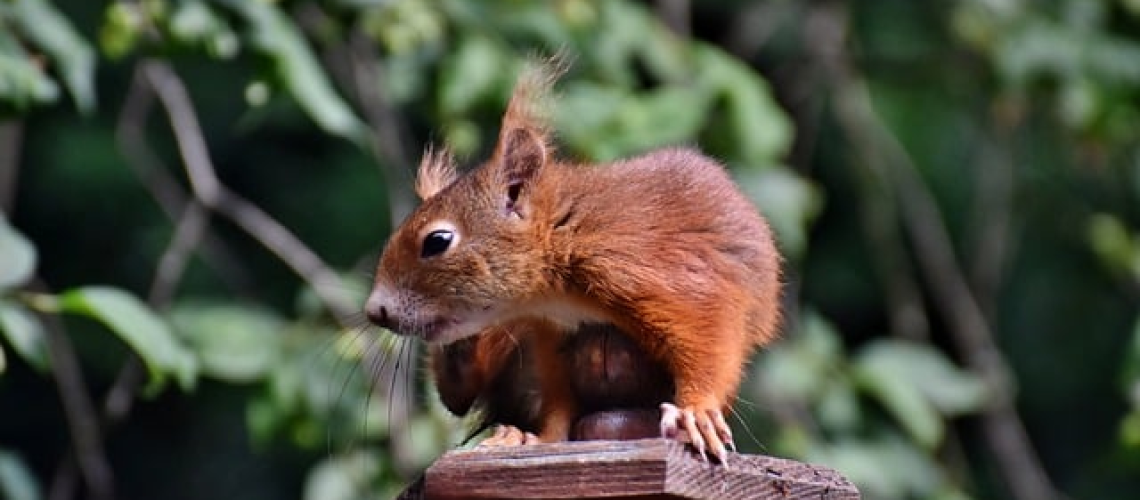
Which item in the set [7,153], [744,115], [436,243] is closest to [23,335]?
[436,243]

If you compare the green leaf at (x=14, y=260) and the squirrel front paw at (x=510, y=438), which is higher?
the green leaf at (x=14, y=260)

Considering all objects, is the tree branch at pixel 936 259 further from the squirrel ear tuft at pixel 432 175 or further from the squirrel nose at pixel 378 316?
the squirrel nose at pixel 378 316

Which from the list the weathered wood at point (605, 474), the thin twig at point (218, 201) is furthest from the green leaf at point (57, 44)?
the weathered wood at point (605, 474)

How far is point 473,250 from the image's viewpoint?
2828 millimetres

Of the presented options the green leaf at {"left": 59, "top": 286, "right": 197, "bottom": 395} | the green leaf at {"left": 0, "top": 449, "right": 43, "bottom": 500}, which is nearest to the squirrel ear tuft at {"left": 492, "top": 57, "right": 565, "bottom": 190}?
the green leaf at {"left": 59, "top": 286, "right": 197, "bottom": 395}

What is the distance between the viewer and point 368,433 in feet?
14.6

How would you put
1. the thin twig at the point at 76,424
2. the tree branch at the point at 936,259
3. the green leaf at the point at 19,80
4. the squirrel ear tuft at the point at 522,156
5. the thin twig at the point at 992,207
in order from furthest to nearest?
the thin twig at the point at 992,207
the tree branch at the point at 936,259
the thin twig at the point at 76,424
the green leaf at the point at 19,80
the squirrel ear tuft at the point at 522,156

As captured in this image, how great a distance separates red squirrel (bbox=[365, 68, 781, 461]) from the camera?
8.69 feet

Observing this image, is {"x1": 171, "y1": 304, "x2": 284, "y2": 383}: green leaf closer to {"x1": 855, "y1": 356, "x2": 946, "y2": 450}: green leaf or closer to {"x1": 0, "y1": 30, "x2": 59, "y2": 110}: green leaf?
{"x1": 0, "y1": 30, "x2": 59, "y2": 110}: green leaf

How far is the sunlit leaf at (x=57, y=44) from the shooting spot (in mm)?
3760

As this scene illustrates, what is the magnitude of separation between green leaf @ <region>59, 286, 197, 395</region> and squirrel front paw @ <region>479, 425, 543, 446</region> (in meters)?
0.92

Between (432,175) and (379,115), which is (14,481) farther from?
(432,175)

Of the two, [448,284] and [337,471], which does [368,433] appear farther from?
[448,284]

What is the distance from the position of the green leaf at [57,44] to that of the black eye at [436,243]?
1158mm
